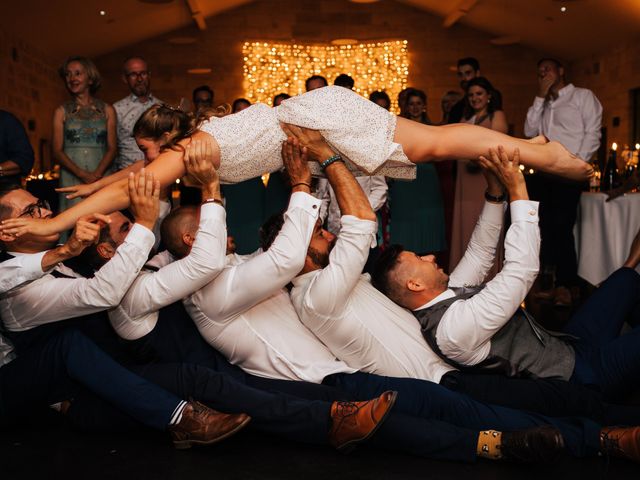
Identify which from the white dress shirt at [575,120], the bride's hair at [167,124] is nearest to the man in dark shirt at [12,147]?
the bride's hair at [167,124]

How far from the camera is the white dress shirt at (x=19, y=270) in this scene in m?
2.39

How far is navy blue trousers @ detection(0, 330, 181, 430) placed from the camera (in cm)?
243

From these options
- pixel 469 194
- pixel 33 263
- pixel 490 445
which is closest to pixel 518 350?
Result: pixel 490 445

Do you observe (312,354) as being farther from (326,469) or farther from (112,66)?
(112,66)

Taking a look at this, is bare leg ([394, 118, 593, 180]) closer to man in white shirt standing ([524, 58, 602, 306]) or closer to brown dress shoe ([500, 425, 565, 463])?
brown dress shoe ([500, 425, 565, 463])

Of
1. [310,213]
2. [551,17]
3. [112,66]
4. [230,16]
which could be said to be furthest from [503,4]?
[310,213]

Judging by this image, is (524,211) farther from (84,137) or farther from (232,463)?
(84,137)

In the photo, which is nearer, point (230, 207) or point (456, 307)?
point (456, 307)

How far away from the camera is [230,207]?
180 inches

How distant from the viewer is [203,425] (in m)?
2.39

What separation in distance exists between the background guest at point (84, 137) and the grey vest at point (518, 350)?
8.38 ft

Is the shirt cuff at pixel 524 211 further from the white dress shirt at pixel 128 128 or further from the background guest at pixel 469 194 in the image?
the white dress shirt at pixel 128 128

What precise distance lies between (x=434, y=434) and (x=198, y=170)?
1158mm

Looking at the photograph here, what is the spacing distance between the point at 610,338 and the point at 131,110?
10.1ft
